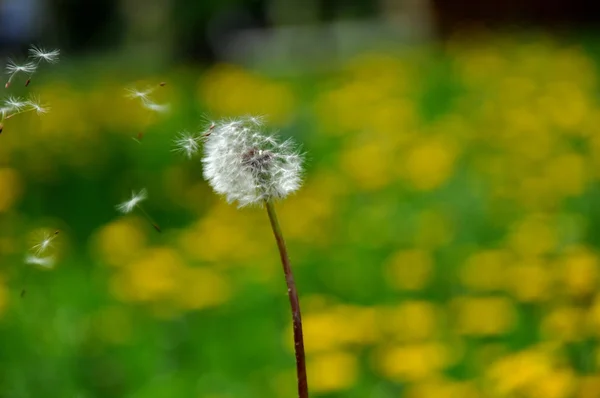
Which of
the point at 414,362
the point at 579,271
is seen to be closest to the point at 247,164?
the point at 414,362

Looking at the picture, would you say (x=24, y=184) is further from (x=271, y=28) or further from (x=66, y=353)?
(x=271, y=28)

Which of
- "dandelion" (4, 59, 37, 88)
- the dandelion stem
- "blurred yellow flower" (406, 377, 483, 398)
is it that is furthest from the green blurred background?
the dandelion stem

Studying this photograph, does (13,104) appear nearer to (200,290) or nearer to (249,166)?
(249,166)

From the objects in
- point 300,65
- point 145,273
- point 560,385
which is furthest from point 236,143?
point 300,65

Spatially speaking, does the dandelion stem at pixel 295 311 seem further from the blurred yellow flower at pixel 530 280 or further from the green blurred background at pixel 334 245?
the blurred yellow flower at pixel 530 280

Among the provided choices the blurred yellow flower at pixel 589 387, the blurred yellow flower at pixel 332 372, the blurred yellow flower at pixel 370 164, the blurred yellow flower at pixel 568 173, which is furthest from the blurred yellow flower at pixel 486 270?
the blurred yellow flower at pixel 370 164

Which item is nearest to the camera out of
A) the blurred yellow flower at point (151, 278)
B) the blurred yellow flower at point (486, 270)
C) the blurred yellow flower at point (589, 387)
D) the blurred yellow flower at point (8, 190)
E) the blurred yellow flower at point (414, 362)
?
the blurred yellow flower at point (589, 387)
